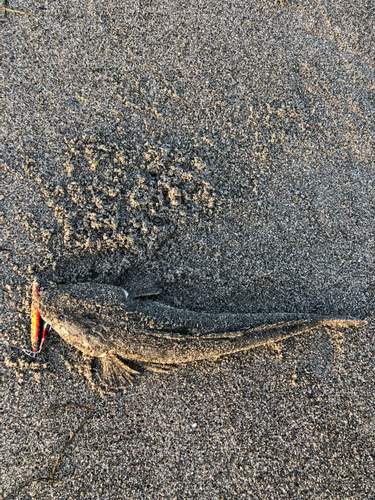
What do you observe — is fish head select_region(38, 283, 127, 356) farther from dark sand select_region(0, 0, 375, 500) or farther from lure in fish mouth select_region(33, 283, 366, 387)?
dark sand select_region(0, 0, 375, 500)

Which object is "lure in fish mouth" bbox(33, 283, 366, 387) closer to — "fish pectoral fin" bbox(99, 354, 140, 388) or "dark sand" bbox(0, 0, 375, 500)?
"fish pectoral fin" bbox(99, 354, 140, 388)

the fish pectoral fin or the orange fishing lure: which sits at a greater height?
the orange fishing lure

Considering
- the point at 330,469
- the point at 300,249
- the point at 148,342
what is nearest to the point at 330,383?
the point at 330,469

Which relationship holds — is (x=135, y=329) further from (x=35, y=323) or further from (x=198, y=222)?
(x=198, y=222)

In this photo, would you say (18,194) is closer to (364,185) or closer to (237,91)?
(237,91)

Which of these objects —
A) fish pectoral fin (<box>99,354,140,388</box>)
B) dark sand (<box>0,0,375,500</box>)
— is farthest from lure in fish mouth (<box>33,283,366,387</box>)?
dark sand (<box>0,0,375,500</box>)

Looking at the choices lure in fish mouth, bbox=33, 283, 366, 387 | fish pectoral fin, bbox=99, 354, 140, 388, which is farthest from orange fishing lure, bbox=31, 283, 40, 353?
fish pectoral fin, bbox=99, 354, 140, 388

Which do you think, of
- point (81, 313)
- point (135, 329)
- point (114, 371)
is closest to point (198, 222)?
point (135, 329)
